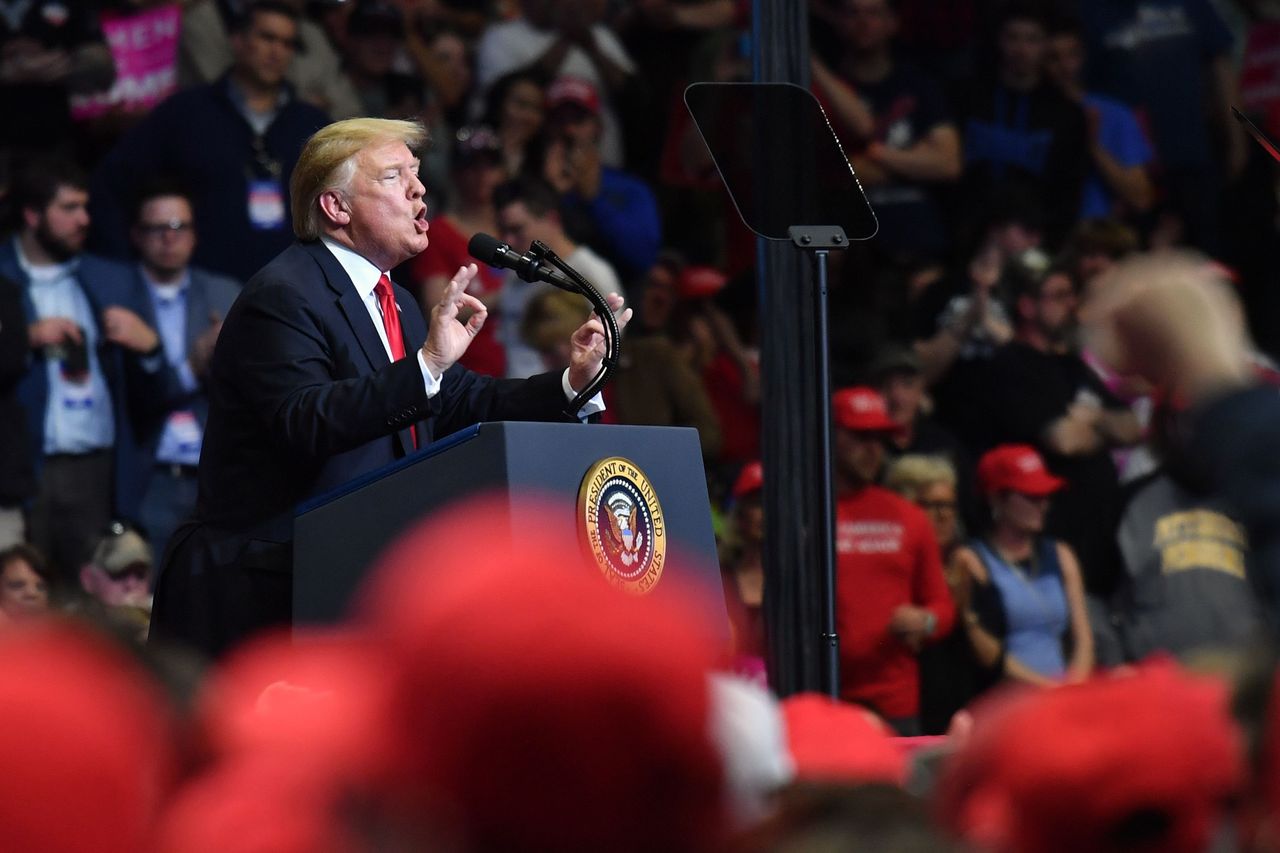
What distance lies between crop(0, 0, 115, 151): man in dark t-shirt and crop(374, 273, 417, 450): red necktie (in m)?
2.86

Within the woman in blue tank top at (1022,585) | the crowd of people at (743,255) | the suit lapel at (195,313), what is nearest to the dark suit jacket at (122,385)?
the crowd of people at (743,255)

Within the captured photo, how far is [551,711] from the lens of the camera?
35.8 inches

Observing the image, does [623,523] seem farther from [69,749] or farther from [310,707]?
[69,749]

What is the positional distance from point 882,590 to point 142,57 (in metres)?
2.91

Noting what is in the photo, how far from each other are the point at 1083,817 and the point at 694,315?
201 inches

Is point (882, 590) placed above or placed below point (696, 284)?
below

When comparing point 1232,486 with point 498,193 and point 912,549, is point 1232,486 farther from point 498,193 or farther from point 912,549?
point 498,193

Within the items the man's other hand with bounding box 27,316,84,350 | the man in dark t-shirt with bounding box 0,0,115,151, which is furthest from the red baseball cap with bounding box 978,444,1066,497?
the man in dark t-shirt with bounding box 0,0,115,151

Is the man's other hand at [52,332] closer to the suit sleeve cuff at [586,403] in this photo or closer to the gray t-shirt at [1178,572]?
the suit sleeve cuff at [586,403]

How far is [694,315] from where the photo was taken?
6.11 m

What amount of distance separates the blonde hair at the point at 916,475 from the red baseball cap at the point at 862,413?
0.14m

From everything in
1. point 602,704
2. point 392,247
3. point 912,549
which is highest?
point 392,247

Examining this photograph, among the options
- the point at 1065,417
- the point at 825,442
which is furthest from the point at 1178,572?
the point at 825,442

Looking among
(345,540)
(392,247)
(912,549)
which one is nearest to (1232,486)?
(345,540)
